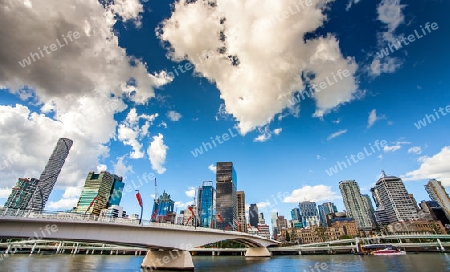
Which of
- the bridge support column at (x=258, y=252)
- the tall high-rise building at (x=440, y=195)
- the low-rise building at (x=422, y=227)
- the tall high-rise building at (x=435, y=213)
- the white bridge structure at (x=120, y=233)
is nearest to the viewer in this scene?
the white bridge structure at (x=120, y=233)

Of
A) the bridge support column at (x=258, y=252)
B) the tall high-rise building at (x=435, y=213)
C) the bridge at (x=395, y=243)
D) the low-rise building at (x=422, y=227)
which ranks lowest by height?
the bridge support column at (x=258, y=252)

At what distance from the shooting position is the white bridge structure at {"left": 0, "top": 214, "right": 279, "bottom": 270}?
2080cm

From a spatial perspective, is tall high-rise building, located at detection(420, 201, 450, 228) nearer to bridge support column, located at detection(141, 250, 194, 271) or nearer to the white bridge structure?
the white bridge structure

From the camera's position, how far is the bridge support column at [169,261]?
3391 cm

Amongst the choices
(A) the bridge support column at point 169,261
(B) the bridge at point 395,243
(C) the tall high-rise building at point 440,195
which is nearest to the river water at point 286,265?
(A) the bridge support column at point 169,261

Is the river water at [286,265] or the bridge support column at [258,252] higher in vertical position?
the bridge support column at [258,252]

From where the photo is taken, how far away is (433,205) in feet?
593

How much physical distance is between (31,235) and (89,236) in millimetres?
5109

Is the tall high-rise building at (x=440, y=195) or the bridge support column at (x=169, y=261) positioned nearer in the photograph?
the bridge support column at (x=169, y=261)

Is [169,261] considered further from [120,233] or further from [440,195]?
[440,195]

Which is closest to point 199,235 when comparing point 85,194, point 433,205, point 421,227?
point 421,227

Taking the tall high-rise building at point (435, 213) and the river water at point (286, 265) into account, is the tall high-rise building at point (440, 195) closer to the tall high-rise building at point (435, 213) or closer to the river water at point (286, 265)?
the tall high-rise building at point (435, 213)

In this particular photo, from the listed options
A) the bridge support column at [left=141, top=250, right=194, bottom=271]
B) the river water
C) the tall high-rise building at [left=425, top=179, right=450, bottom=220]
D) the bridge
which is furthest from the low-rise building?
the bridge support column at [left=141, top=250, right=194, bottom=271]

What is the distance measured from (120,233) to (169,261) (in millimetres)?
11600
